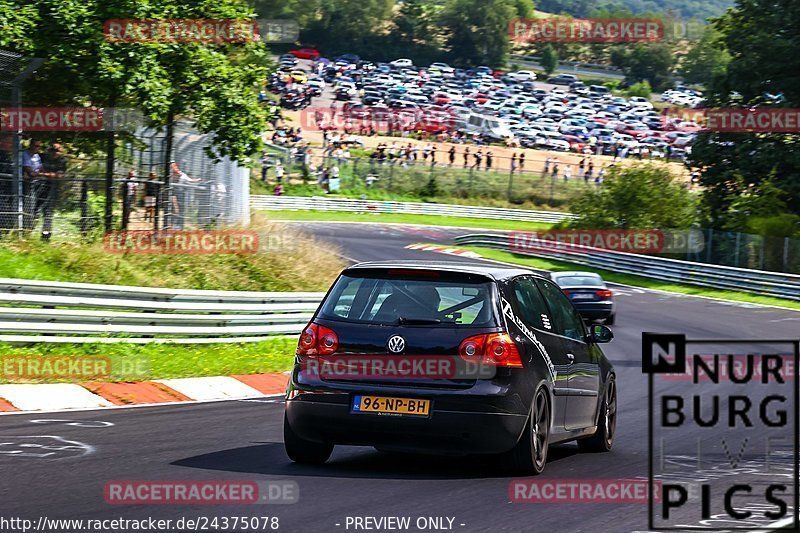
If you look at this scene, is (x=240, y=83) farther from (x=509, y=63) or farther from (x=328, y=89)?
(x=509, y=63)

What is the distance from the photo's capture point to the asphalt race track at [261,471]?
22.8 feet

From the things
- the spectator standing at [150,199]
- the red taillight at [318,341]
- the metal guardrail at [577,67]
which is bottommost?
the red taillight at [318,341]

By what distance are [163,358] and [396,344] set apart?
26.5ft

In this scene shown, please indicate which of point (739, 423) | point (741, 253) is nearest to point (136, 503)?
point (739, 423)

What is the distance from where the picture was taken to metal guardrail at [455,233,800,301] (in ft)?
124

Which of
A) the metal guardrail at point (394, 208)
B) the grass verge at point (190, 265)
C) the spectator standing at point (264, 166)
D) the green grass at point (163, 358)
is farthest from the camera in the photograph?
the spectator standing at point (264, 166)

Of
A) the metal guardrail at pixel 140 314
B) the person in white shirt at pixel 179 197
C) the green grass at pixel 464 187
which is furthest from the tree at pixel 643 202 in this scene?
the metal guardrail at pixel 140 314

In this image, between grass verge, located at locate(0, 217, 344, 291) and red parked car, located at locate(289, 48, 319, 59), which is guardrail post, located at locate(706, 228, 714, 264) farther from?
red parked car, located at locate(289, 48, 319, 59)

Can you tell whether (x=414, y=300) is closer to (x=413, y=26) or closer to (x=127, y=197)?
(x=127, y=197)

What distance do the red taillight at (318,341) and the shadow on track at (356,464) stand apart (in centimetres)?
84

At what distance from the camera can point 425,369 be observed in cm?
838

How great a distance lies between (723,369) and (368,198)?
44.2m

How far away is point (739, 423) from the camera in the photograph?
43.7 ft

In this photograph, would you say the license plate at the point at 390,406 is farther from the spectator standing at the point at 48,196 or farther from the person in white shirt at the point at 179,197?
the person in white shirt at the point at 179,197
